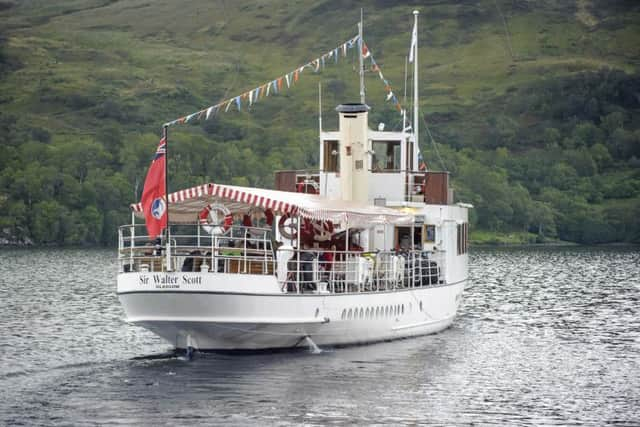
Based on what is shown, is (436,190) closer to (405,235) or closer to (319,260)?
(405,235)

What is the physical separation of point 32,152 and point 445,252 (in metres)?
135

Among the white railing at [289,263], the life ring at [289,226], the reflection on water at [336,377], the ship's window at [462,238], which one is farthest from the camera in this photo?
the ship's window at [462,238]

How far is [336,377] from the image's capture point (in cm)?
3428

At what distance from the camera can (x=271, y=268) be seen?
3697 centimetres

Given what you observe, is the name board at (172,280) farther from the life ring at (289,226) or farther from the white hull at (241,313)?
the life ring at (289,226)

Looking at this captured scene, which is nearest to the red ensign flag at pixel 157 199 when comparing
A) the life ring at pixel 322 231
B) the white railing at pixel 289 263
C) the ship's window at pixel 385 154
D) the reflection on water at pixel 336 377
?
the white railing at pixel 289 263

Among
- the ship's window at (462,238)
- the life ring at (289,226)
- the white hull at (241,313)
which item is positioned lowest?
the white hull at (241,313)

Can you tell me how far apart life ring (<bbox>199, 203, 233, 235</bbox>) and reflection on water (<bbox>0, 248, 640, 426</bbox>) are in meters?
3.72

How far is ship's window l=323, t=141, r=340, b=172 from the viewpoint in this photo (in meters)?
45.0

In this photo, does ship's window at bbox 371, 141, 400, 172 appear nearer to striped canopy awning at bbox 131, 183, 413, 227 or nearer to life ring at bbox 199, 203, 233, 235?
striped canopy awning at bbox 131, 183, 413, 227

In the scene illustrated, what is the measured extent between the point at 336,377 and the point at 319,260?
633 cm

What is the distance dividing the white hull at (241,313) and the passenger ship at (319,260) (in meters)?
0.04

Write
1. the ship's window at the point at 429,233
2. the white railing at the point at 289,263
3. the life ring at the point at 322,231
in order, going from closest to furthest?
the white railing at the point at 289,263 < the life ring at the point at 322,231 < the ship's window at the point at 429,233

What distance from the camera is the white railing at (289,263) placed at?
34.9 meters
